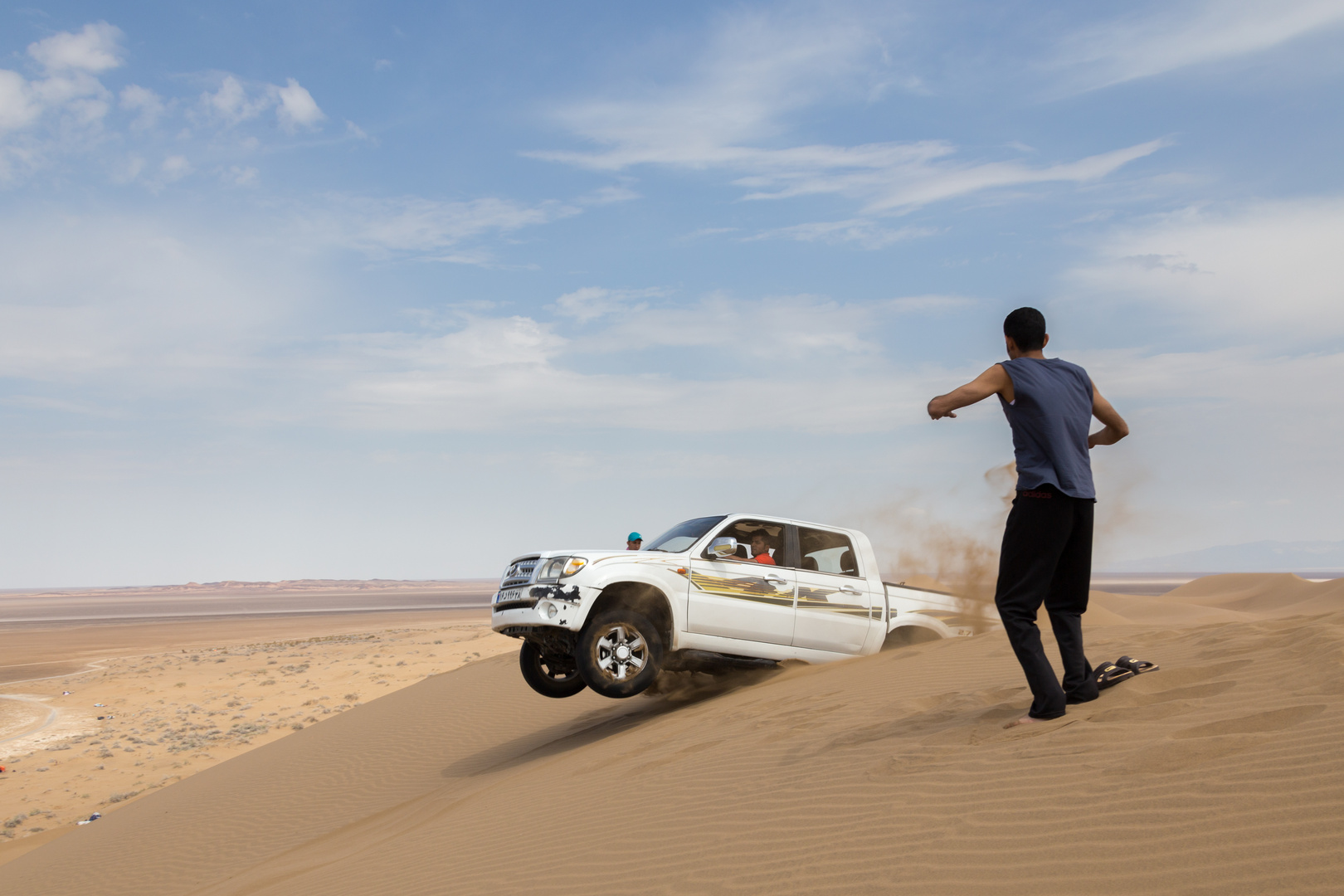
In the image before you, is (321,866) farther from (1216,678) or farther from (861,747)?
(1216,678)

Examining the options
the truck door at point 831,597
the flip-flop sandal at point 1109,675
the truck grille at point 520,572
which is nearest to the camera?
the flip-flop sandal at point 1109,675

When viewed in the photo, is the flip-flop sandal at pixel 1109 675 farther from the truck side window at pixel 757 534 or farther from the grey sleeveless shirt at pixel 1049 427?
the truck side window at pixel 757 534

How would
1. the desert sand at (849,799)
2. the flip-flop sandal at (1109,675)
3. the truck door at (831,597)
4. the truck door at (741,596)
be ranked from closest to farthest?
1. the desert sand at (849,799)
2. the flip-flop sandal at (1109,675)
3. the truck door at (741,596)
4. the truck door at (831,597)

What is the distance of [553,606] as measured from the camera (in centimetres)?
874

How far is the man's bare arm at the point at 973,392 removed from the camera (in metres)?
4.52

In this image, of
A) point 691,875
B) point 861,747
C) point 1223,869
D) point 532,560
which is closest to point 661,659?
point 532,560

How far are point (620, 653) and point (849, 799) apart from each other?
4546 millimetres

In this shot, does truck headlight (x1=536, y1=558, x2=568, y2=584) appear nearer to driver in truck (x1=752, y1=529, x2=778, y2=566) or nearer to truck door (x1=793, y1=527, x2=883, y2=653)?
driver in truck (x1=752, y1=529, x2=778, y2=566)

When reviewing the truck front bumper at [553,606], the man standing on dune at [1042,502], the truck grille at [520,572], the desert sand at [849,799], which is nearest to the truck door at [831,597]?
the desert sand at [849,799]

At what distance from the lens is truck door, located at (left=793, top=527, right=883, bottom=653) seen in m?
9.81

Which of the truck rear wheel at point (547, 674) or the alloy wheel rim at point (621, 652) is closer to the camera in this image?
the alloy wheel rim at point (621, 652)

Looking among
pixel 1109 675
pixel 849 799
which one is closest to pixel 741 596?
pixel 1109 675

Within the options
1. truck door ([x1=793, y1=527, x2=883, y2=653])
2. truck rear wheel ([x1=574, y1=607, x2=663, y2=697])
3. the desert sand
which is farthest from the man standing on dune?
truck door ([x1=793, y1=527, x2=883, y2=653])

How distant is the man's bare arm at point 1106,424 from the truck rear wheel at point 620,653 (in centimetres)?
492
